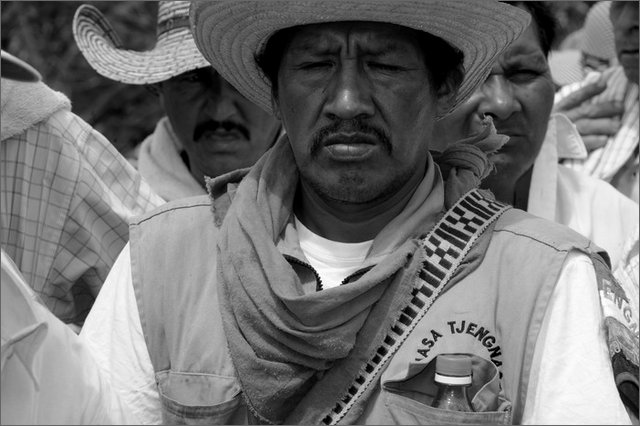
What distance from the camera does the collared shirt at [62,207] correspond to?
3293 millimetres

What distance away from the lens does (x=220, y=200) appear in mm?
2848

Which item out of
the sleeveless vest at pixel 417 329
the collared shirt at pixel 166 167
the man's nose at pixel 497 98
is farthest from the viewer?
the collared shirt at pixel 166 167

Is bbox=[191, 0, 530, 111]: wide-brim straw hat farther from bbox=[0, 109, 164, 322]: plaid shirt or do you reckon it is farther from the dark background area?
the dark background area

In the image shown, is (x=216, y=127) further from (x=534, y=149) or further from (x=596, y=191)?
(x=596, y=191)

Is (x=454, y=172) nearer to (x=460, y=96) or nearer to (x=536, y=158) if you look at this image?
(x=460, y=96)

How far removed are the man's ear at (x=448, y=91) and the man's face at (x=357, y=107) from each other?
122 mm

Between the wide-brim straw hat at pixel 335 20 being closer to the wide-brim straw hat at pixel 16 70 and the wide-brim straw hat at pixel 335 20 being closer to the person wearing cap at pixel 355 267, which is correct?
the person wearing cap at pixel 355 267

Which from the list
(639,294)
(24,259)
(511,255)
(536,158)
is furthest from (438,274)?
(536,158)

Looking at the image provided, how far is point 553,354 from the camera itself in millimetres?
2398

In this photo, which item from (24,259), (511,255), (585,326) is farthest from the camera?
(24,259)

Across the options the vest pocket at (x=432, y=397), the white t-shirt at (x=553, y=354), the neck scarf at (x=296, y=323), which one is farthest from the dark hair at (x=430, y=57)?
the vest pocket at (x=432, y=397)

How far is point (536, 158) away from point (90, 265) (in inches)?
60.1

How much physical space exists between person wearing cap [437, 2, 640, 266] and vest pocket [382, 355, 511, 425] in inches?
59.7

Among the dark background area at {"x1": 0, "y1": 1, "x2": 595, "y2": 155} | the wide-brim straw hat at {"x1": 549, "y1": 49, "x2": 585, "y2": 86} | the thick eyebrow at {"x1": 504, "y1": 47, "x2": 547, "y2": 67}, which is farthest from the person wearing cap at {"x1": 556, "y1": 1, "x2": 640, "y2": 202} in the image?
the dark background area at {"x1": 0, "y1": 1, "x2": 595, "y2": 155}
